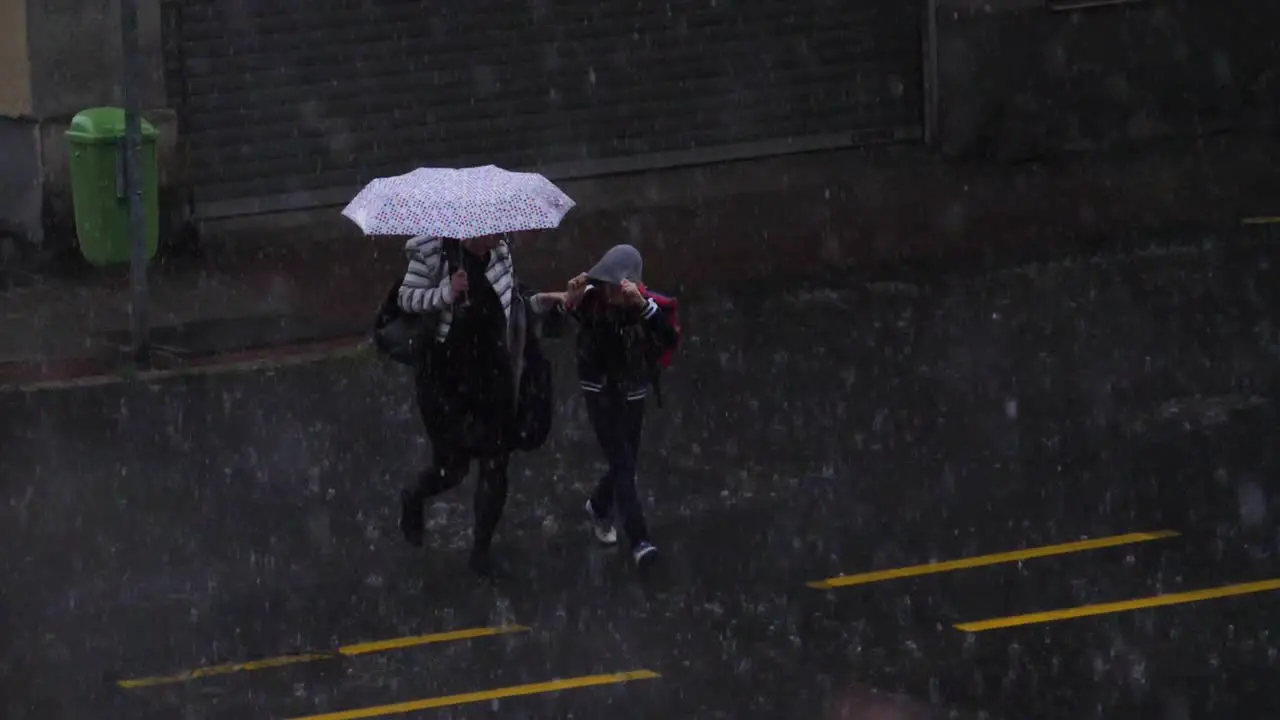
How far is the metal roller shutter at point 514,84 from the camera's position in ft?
56.8

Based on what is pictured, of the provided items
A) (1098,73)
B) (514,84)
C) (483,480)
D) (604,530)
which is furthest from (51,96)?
(1098,73)

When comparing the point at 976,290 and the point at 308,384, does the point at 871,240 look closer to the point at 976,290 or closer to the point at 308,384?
the point at 976,290

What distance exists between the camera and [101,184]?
1517cm

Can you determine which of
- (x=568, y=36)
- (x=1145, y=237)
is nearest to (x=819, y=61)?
(x=568, y=36)

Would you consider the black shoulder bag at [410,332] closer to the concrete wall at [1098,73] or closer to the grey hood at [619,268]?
the grey hood at [619,268]

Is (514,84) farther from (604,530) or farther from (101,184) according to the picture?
(604,530)

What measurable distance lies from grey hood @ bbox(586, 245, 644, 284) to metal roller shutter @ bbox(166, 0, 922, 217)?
30.0 ft

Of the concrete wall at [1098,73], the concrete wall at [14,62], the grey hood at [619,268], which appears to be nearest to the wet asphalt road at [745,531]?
the grey hood at [619,268]

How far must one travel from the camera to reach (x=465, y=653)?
8227 mm

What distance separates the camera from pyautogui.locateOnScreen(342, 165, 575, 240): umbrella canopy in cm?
833

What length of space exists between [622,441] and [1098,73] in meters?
11.7

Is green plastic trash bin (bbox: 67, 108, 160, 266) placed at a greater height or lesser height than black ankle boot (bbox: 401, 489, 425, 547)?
greater

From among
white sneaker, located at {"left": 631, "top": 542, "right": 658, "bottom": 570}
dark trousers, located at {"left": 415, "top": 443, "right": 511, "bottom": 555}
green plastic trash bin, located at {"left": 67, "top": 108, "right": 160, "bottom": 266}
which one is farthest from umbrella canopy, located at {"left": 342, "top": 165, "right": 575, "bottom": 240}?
green plastic trash bin, located at {"left": 67, "top": 108, "right": 160, "bottom": 266}

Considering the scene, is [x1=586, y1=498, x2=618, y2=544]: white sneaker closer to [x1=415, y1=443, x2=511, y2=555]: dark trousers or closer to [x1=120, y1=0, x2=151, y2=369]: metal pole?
[x1=415, y1=443, x2=511, y2=555]: dark trousers
